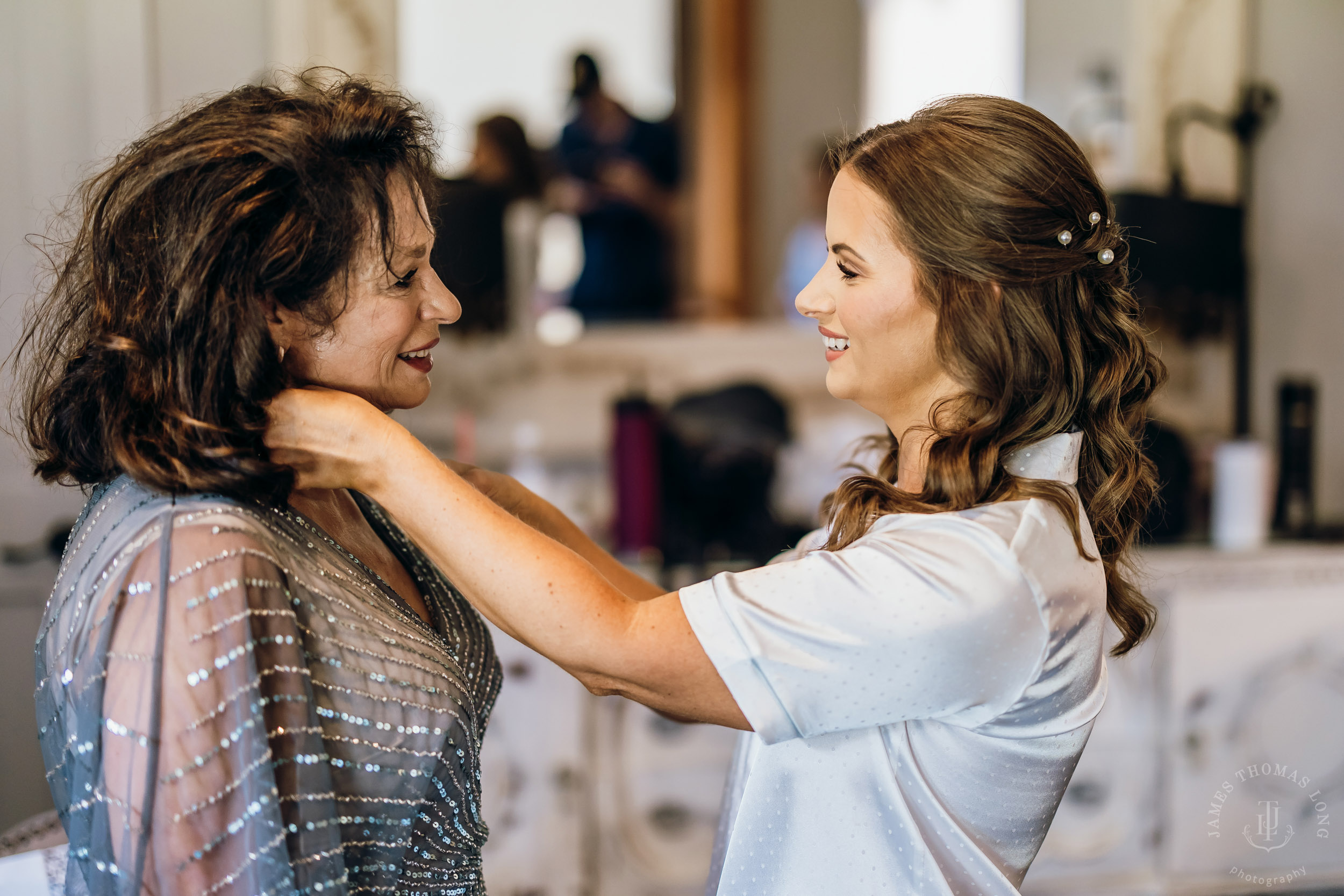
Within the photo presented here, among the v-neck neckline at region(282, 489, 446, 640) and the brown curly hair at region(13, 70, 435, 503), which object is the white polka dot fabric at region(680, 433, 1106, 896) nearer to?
the v-neck neckline at region(282, 489, 446, 640)

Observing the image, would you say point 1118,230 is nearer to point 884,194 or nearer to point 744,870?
point 884,194

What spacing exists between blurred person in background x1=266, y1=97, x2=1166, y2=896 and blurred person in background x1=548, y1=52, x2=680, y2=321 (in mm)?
1263

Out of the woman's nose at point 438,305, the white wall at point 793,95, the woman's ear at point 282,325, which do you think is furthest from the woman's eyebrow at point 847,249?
the white wall at point 793,95

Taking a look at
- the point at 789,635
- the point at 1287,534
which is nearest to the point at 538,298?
the point at 789,635

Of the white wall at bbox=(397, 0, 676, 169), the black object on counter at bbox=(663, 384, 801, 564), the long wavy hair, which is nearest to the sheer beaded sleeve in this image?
the long wavy hair

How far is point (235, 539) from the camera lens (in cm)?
77

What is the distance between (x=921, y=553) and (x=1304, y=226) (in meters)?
2.17

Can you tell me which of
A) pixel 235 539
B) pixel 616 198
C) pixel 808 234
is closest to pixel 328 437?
pixel 235 539

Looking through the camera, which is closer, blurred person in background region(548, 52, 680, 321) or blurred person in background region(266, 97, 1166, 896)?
blurred person in background region(266, 97, 1166, 896)

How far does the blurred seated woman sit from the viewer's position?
738 mm

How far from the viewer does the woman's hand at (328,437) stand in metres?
0.83

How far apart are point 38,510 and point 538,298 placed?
1084 millimetres

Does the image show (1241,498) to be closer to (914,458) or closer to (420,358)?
(914,458)

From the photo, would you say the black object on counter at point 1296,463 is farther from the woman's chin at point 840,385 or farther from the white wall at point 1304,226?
the woman's chin at point 840,385
